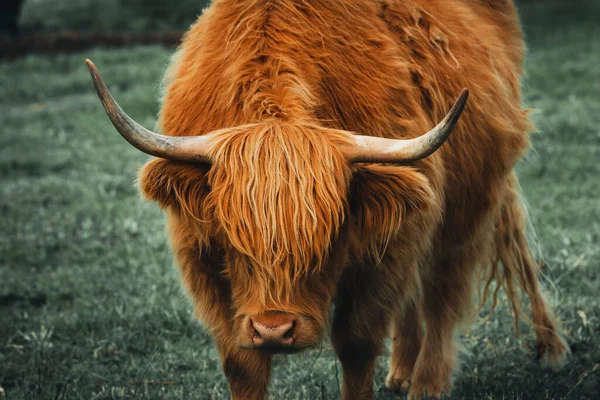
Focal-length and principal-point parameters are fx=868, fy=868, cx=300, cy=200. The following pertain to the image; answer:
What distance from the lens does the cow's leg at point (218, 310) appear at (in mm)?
3676

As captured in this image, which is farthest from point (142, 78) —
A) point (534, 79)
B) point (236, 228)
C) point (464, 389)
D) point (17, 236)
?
point (236, 228)

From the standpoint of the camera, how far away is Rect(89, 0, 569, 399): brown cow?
3.17 metres

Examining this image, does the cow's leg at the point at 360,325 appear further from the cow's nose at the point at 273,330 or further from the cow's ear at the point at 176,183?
the cow's ear at the point at 176,183

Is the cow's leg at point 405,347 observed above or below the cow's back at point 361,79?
below

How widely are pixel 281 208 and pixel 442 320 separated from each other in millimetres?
2179

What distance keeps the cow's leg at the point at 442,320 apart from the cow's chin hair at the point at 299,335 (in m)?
1.70

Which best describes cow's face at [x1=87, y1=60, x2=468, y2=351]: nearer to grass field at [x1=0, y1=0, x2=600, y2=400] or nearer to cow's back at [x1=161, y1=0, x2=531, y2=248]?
cow's back at [x1=161, y1=0, x2=531, y2=248]

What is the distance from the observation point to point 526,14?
1956 centimetres

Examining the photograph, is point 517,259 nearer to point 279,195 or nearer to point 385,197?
point 385,197

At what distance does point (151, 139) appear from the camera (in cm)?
315

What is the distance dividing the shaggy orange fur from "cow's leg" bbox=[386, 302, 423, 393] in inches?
7.4

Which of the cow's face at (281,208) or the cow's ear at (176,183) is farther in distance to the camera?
the cow's ear at (176,183)

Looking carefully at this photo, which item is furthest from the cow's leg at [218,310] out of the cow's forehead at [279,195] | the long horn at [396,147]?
the long horn at [396,147]

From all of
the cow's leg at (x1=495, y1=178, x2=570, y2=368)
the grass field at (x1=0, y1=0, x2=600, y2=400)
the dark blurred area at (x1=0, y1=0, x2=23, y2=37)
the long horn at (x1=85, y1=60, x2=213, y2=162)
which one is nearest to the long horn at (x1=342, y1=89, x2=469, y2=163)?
the long horn at (x1=85, y1=60, x2=213, y2=162)
